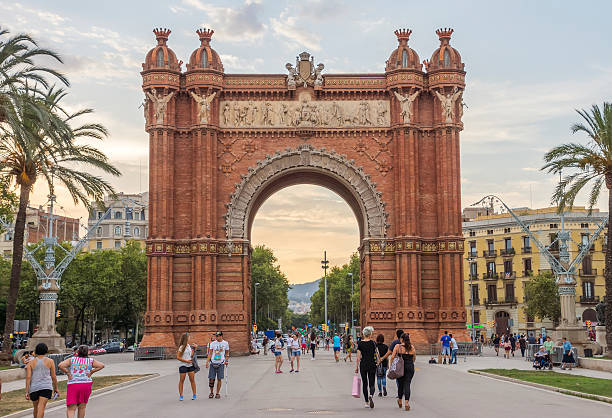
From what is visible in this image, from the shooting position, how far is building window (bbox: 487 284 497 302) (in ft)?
273

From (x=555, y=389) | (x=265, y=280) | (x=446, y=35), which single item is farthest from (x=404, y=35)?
(x=265, y=280)

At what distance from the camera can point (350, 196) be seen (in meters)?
45.9

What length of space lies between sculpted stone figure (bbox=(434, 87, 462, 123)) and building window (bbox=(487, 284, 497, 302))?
44.8 meters

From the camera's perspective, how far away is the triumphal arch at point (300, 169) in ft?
137

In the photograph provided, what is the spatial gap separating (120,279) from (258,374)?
148ft

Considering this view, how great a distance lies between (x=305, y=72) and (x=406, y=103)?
6.11 metres

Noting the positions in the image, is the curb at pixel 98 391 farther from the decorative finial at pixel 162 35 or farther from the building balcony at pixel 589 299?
the building balcony at pixel 589 299

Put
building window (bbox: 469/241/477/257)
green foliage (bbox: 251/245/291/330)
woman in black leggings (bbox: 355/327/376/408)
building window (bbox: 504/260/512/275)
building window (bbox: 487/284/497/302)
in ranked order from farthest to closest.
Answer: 1. green foliage (bbox: 251/245/291/330)
2. building window (bbox: 469/241/477/257)
3. building window (bbox: 487/284/497/302)
4. building window (bbox: 504/260/512/275)
5. woman in black leggings (bbox: 355/327/376/408)

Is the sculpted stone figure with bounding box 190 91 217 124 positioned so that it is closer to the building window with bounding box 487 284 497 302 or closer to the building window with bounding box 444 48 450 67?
the building window with bounding box 444 48 450 67

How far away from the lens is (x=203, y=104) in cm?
4269

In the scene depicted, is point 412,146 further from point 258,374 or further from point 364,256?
point 258,374

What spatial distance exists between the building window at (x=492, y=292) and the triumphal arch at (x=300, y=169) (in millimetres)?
42794

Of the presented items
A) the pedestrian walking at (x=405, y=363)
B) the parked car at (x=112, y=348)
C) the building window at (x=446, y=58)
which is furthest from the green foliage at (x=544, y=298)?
the pedestrian walking at (x=405, y=363)

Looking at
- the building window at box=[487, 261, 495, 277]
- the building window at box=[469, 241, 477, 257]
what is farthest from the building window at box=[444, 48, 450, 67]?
the building window at box=[469, 241, 477, 257]
